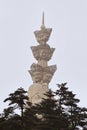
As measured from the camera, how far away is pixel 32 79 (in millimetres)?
50938

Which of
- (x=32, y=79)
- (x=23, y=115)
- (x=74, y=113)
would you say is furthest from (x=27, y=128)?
(x=32, y=79)

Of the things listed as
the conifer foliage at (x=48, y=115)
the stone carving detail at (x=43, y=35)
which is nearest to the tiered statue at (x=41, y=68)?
the stone carving detail at (x=43, y=35)

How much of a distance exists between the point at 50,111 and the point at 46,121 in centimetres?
102

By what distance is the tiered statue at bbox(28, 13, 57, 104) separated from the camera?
159 feet

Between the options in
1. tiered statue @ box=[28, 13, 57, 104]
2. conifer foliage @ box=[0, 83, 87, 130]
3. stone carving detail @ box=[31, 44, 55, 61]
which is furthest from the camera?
stone carving detail @ box=[31, 44, 55, 61]

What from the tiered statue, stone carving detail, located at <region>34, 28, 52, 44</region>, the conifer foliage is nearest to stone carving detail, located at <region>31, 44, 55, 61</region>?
→ the tiered statue

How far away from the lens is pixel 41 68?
5012 cm

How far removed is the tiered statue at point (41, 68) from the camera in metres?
48.4

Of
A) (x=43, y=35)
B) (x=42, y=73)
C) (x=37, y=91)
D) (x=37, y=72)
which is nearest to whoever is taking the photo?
(x=37, y=91)

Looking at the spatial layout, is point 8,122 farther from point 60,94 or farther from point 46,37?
point 46,37

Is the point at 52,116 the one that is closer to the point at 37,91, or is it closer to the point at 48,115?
the point at 48,115

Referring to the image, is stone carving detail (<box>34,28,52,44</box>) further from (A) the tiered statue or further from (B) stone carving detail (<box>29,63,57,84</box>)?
(B) stone carving detail (<box>29,63,57,84</box>)

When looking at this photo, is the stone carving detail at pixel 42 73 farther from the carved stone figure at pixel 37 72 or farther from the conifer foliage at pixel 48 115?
the conifer foliage at pixel 48 115

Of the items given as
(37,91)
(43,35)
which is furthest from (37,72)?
(43,35)
